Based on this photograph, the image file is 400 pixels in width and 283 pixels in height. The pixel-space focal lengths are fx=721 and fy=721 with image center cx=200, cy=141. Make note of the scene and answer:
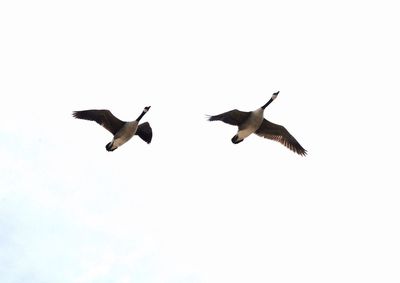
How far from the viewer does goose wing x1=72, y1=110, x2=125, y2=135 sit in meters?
Answer: 29.7

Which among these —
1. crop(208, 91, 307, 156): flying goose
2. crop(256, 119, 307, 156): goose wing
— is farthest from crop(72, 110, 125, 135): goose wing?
crop(256, 119, 307, 156): goose wing

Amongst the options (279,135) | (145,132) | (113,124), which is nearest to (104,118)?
(113,124)

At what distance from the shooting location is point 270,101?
30.4 metres

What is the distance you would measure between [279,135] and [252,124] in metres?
2.12

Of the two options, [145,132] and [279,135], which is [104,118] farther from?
[279,135]

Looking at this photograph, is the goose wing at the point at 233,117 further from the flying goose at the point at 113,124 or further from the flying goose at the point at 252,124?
the flying goose at the point at 113,124

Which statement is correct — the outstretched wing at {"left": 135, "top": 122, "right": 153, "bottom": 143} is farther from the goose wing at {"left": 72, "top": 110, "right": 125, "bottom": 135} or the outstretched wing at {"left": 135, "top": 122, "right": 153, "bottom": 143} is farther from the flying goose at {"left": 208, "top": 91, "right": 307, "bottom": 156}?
the flying goose at {"left": 208, "top": 91, "right": 307, "bottom": 156}

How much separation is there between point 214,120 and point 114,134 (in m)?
4.35

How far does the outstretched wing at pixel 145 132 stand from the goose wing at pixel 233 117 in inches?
159

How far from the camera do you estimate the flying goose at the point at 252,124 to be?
2931cm

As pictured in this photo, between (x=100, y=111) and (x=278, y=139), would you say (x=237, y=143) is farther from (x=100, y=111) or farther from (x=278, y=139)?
(x=100, y=111)

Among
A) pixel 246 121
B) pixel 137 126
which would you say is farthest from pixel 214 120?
pixel 137 126

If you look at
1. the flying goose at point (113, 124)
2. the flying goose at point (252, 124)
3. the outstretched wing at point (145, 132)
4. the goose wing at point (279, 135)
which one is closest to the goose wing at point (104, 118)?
the flying goose at point (113, 124)

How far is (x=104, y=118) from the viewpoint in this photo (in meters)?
29.9
